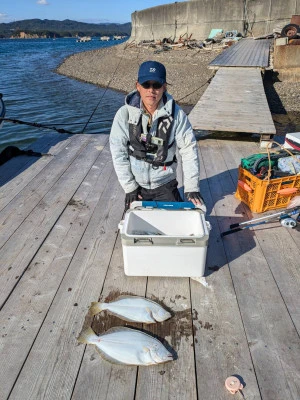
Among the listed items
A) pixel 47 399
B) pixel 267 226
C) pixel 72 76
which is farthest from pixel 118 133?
pixel 72 76

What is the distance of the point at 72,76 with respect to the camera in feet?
74.7

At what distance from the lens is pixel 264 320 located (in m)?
2.16

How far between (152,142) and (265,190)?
57.8 inches

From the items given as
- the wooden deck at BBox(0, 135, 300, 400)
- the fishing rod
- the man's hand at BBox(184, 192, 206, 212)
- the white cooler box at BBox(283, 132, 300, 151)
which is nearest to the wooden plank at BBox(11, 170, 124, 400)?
the wooden deck at BBox(0, 135, 300, 400)

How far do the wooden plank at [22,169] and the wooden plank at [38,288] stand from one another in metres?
0.97

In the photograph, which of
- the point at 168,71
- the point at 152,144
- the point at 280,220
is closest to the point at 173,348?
the point at 152,144

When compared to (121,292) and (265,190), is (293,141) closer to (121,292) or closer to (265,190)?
(265,190)

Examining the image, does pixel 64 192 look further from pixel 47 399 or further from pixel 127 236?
pixel 47 399

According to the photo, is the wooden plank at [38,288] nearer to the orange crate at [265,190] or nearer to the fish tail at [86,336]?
the fish tail at [86,336]

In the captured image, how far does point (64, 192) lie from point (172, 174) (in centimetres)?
176

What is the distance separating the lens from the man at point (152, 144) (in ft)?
8.99

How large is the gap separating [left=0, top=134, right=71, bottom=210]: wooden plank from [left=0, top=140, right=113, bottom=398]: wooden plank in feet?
3.20

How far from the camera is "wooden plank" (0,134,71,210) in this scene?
407 cm

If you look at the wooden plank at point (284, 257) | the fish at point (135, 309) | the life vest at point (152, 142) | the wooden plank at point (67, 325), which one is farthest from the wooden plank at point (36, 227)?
the wooden plank at point (284, 257)
